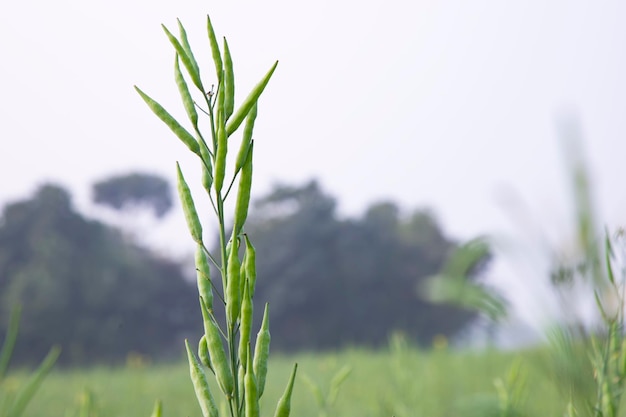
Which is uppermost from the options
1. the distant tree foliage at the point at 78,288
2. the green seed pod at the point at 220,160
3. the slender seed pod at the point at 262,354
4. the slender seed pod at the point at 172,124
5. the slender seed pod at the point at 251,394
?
the distant tree foliage at the point at 78,288

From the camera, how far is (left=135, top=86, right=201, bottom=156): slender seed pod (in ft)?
2.20

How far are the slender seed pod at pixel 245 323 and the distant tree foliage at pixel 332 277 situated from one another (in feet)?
70.5

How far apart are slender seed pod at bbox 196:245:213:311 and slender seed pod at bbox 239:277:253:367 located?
54 mm

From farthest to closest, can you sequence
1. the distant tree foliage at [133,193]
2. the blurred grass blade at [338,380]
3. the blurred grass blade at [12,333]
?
the distant tree foliage at [133,193], the blurred grass blade at [338,380], the blurred grass blade at [12,333]

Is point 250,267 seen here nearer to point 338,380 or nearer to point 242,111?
point 242,111

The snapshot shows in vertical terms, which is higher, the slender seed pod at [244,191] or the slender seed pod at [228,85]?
the slender seed pod at [228,85]

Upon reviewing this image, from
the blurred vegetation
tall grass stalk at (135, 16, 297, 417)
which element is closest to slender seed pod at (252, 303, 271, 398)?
tall grass stalk at (135, 16, 297, 417)

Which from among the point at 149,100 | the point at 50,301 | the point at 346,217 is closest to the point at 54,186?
the point at 50,301

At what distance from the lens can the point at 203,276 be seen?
2.25 feet

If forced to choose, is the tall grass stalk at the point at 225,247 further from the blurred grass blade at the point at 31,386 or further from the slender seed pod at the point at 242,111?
the blurred grass blade at the point at 31,386

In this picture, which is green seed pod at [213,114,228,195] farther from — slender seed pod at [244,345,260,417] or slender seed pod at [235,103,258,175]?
slender seed pod at [244,345,260,417]

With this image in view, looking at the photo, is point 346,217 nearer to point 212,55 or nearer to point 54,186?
point 54,186

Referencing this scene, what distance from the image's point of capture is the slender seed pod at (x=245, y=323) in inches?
24.0

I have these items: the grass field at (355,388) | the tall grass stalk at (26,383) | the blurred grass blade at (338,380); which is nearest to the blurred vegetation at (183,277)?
the grass field at (355,388)
